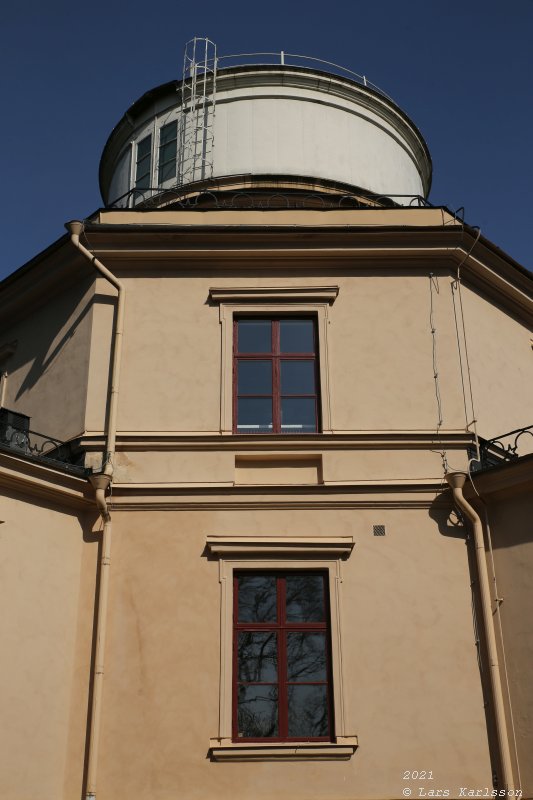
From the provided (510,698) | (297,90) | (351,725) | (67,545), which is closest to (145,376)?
(67,545)

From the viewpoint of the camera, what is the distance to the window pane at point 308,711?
37.7ft

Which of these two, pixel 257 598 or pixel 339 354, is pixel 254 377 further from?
pixel 257 598


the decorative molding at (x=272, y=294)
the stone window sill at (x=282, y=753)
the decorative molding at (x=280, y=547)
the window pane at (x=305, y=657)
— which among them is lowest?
the stone window sill at (x=282, y=753)

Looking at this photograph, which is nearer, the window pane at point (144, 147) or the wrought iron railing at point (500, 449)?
the wrought iron railing at point (500, 449)

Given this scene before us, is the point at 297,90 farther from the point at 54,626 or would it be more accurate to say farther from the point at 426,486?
the point at 54,626

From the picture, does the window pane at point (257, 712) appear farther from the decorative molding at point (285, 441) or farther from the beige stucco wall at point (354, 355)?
the beige stucco wall at point (354, 355)

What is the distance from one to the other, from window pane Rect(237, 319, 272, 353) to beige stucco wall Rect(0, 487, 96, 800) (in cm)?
360

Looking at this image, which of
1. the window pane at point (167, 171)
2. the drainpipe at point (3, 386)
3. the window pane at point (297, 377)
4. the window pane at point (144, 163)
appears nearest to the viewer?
the window pane at point (297, 377)

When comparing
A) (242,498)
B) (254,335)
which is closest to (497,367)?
(254,335)

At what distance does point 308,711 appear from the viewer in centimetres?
1159

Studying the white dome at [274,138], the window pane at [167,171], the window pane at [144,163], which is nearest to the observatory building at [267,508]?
the white dome at [274,138]

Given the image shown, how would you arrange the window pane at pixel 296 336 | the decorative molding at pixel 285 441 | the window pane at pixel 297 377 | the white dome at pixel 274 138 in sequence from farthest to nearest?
1. the white dome at pixel 274 138
2. the window pane at pixel 296 336
3. the window pane at pixel 297 377
4. the decorative molding at pixel 285 441

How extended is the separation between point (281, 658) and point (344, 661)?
0.79 meters

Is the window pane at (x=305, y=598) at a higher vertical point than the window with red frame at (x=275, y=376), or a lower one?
lower
